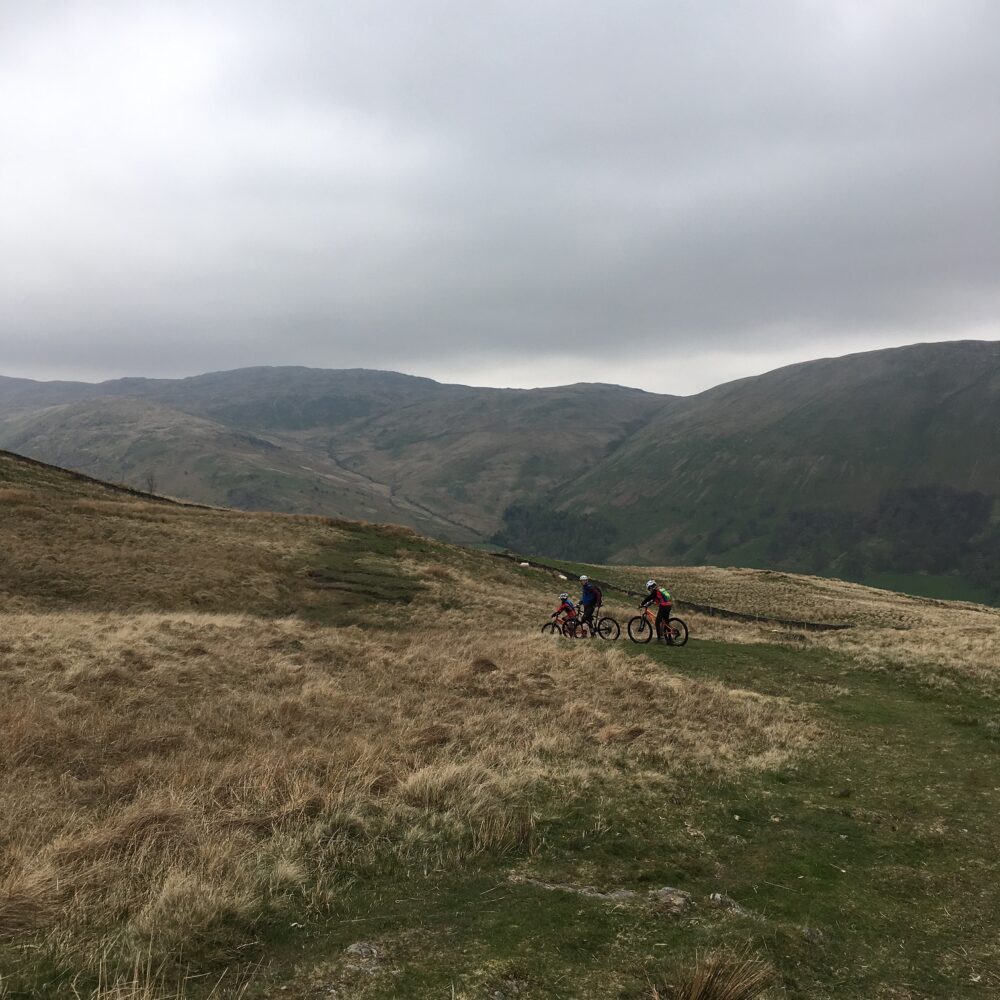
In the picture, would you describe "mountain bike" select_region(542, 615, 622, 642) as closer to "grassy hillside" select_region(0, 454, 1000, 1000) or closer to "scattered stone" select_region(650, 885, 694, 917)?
"grassy hillside" select_region(0, 454, 1000, 1000)

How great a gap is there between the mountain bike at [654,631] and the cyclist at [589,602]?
5.03 ft

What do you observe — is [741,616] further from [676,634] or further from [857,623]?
[676,634]

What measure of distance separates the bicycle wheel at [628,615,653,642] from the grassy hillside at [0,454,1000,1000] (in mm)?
3409

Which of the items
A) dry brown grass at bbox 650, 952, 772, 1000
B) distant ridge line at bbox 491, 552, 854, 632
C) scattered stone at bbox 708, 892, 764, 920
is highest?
dry brown grass at bbox 650, 952, 772, 1000

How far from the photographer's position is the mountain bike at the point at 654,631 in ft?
85.9

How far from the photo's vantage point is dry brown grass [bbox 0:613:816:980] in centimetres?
642

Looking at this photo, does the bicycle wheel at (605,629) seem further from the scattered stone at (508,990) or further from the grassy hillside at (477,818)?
the scattered stone at (508,990)

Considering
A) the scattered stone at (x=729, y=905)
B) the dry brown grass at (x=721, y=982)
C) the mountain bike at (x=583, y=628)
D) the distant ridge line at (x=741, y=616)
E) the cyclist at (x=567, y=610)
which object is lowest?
the distant ridge line at (x=741, y=616)

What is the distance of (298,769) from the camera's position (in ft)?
33.6

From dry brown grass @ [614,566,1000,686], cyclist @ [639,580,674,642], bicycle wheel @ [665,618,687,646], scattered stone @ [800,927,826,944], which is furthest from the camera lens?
bicycle wheel @ [665,618,687,646]

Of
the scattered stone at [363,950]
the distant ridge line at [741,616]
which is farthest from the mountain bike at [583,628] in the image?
the scattered stone at [363,950]

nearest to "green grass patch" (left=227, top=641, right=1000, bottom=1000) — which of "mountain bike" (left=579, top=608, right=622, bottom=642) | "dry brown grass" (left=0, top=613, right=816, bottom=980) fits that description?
A: "dry brown grass" (left=0, top=613, right=816, bottom=980)

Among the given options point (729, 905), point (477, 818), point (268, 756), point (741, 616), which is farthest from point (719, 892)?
point (741, 616)

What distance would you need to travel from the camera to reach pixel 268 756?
10906 mm
